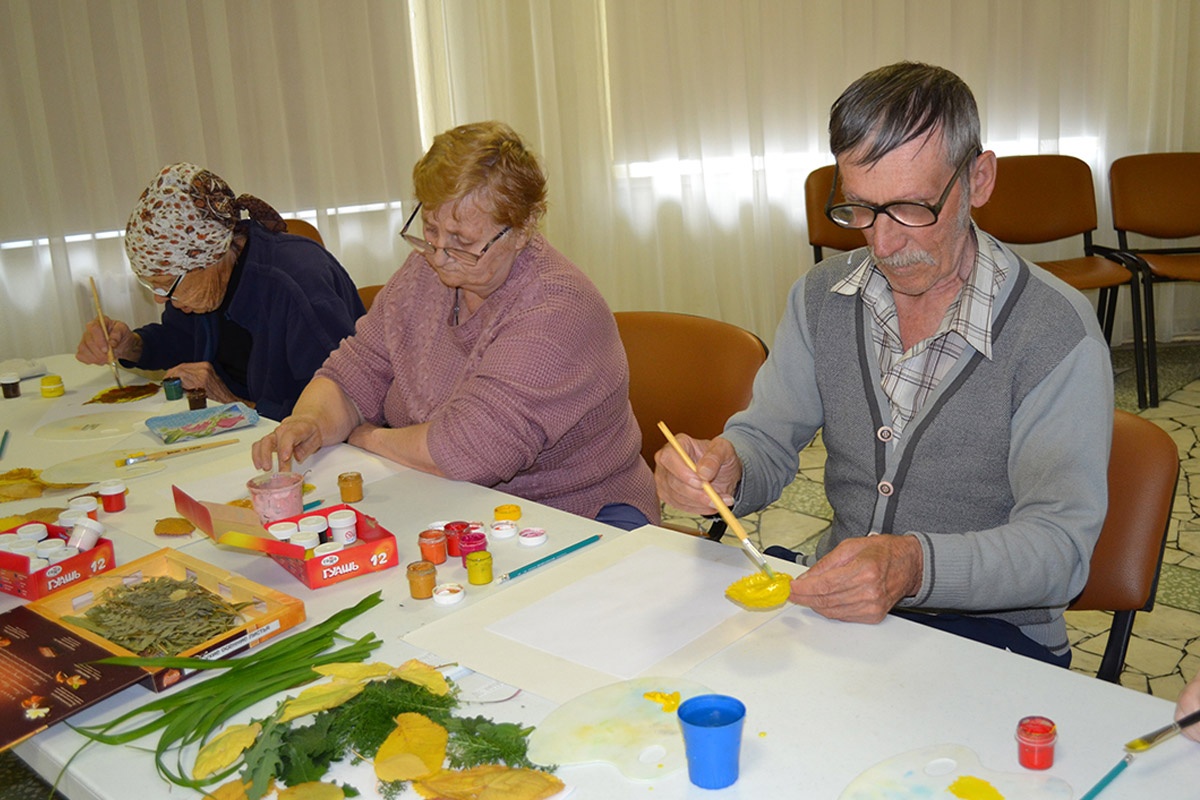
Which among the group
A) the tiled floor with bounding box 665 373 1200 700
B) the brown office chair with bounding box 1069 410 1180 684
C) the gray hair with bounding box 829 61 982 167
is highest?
the gray hair with bounding box 829 61 982 167

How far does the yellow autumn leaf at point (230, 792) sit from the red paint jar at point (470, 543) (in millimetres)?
518

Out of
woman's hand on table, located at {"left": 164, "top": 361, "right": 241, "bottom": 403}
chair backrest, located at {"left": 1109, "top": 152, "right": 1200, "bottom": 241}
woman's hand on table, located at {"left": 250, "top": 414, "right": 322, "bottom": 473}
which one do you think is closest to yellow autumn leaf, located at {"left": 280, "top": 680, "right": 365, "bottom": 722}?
woman's hand on table, located at {"left": 250, "top": 414, "right": 322, "bottom": 473}

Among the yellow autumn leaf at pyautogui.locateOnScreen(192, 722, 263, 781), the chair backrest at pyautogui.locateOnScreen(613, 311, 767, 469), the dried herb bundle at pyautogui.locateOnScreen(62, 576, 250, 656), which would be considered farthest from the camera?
the chair backrest at pyautogui.locateOnScreen(613, 311, 767, 469)

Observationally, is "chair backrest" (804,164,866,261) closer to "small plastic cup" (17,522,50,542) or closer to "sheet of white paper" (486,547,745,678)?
"sheet of white paper" (486,547,745,678)

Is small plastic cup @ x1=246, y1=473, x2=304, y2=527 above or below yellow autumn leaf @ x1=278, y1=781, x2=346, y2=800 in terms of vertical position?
above

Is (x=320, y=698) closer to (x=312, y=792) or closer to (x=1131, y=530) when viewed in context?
(x=312, y=792)

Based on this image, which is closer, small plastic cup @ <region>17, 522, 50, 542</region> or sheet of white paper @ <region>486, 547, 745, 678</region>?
sheet of white paper @ <region>486, 547, 745, 678</region>

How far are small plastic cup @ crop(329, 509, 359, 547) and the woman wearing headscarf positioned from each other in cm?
98

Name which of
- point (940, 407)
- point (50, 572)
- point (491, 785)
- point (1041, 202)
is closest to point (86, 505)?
point (50, 572)

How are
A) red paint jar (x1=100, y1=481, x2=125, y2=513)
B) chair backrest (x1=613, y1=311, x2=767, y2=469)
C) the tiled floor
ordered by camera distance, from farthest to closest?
the tiled floor
chair backrest (x1=613, y1=311, x2=767, y2=469)
red paint jar (x1=100, y1=481, x2=125, y2=513)

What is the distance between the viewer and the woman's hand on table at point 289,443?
1.97 meters

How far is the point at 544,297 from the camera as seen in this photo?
80.5 inches

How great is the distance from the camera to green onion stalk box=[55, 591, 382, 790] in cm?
114

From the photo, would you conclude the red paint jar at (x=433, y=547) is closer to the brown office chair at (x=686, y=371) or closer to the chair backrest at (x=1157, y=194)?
the brown office chair at (x=686, y=371)
